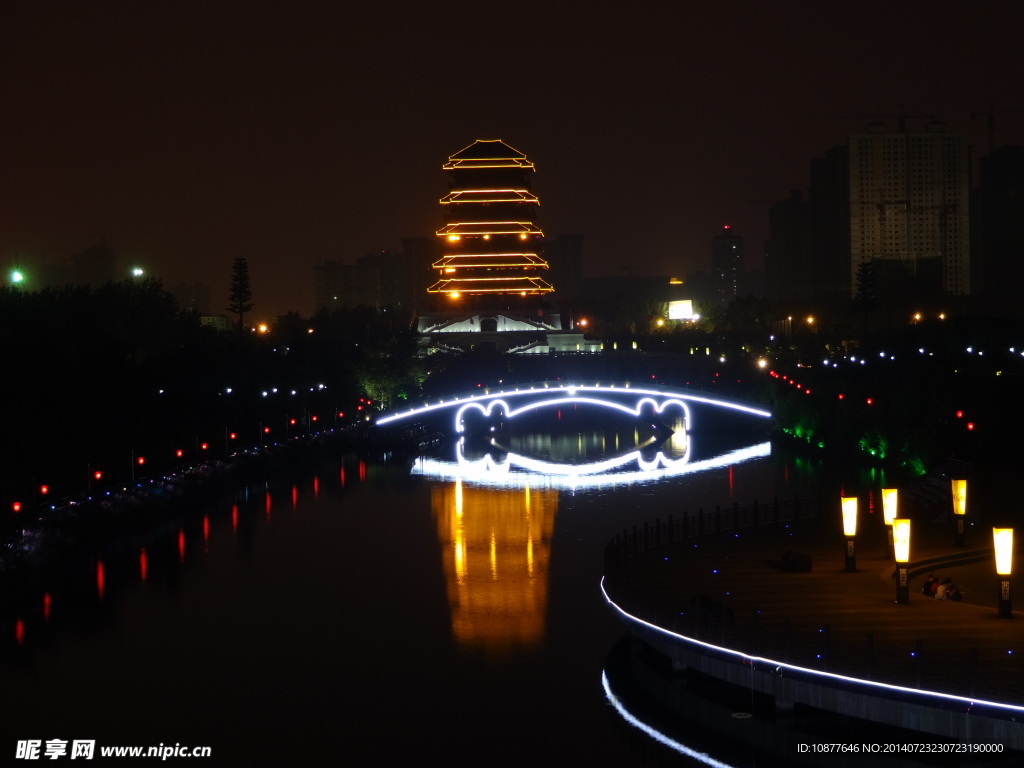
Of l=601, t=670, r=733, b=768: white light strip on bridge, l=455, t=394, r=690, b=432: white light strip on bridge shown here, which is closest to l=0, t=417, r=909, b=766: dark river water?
l=601, t=670, r=733, b=768: white light strip on bridge

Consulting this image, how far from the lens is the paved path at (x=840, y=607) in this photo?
16281 mm

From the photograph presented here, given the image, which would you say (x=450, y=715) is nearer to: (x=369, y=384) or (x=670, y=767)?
(x=670, y=767)

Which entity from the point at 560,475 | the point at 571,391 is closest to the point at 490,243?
the point at 571,391

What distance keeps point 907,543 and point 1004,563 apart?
5.76 ft

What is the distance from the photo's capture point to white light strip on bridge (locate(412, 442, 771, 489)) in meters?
46.3

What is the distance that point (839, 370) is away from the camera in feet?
200

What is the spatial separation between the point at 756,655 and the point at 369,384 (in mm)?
49533

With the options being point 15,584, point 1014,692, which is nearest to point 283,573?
point 15,584

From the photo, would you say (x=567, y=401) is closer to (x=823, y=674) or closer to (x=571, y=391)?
(x=571, y=391)

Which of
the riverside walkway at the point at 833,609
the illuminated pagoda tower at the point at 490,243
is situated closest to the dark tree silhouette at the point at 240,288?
the illuminated pagoda tower at the point at 490,243

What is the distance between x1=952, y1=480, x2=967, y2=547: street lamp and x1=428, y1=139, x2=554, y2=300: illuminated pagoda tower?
73039 millimetres

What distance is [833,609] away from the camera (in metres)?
19.5

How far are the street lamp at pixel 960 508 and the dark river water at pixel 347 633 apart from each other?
19.2ft

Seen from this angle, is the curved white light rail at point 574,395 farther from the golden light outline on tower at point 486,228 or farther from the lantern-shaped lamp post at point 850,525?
the lantern-shaped lamp post at point 850,525
